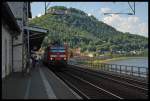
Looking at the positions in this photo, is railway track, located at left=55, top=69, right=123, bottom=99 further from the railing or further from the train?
the train

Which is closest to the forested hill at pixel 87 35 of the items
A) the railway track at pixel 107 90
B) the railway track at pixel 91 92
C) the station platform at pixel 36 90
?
the railway track at pixel 107 90

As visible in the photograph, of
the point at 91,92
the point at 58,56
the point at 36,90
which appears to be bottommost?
the point at 91,92

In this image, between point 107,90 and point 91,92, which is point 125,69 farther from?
point 91,92

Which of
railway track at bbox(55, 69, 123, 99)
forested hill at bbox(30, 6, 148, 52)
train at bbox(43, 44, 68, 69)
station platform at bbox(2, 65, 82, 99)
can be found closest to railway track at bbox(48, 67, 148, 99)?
railway track at bbox(55, 69, 123, 99)

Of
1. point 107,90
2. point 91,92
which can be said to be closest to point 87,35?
point 107,90

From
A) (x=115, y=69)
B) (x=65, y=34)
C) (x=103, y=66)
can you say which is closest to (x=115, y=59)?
(x=65, y=34)

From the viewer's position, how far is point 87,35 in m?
148

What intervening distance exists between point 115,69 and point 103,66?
8.05m

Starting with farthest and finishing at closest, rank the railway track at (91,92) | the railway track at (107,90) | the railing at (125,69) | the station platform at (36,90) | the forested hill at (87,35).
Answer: the forested hill at (87,35) < the railing at (125,69) < the railway track at (107,90) < the railway track at (91,92) < the station platform at (36,90)

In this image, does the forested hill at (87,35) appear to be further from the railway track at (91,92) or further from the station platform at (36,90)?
the station platform at (36,90)

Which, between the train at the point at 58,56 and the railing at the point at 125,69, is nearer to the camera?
the railing at the point at 125,69

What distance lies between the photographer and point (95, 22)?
141m

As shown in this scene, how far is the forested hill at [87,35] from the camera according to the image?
118 meters

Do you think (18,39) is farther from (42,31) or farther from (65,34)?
(65,34)
